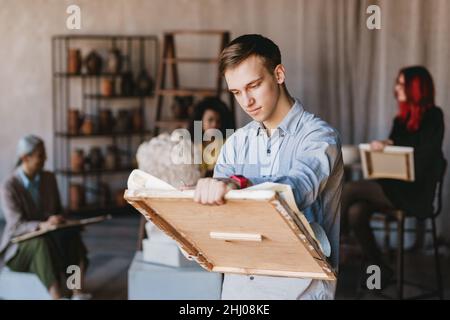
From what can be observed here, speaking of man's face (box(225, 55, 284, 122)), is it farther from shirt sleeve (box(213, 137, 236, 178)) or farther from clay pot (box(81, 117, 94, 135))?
clay pot (box(81, 117, 94, 135))

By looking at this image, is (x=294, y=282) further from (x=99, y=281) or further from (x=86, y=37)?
(x=86, y=37)

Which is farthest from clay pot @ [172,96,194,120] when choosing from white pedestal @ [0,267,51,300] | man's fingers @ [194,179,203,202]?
man's fingers @ [194,179,203,202]

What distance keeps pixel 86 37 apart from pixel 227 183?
660 cm

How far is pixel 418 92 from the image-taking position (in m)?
4.89

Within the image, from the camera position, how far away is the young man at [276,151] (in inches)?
68.7

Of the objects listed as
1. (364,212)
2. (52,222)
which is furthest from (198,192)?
(364,212)

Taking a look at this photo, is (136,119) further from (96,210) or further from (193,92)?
(193,92)

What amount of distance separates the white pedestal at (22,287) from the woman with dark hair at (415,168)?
1949 mm

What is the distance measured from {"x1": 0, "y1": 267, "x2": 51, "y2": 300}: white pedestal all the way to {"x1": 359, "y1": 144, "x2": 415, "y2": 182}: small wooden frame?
2083mm

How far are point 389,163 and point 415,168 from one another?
0.16 m

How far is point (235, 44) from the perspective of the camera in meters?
1.83

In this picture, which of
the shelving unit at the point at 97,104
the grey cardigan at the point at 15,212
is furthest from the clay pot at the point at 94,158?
the grey cardigan at the point at 15,212

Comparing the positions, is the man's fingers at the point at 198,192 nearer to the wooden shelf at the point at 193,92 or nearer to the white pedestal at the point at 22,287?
the white pedestal at the point at 22,287

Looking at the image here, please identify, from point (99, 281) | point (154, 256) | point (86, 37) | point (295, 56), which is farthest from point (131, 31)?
point (154, 256)
